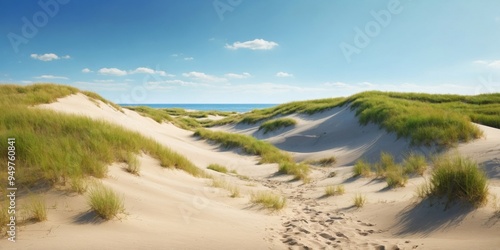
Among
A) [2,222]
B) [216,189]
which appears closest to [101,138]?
→ [216,189]

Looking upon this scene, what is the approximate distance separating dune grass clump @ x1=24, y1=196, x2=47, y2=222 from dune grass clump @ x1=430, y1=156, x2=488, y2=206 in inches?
221

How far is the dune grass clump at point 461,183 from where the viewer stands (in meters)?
4.66

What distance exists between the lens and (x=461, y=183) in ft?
15.9

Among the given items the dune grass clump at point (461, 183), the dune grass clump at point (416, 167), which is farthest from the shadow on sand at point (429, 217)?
the dune grass clump at point (416, 167)

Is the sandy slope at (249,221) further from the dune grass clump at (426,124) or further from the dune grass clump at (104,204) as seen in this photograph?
the dune grass clump at (426,124)

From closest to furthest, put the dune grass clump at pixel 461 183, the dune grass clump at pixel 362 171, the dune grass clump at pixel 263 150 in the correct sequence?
the dune grass clump at pixel 461 183 → the dune grass clump at pixel 362 171 → the dune grass clump at pixel 263 150

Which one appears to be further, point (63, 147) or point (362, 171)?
point (362, 171)

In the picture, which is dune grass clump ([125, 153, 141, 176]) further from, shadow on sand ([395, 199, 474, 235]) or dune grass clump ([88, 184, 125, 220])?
shadow on sand ([395, 199, 474, 235])

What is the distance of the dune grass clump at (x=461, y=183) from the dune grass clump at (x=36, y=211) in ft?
18.5

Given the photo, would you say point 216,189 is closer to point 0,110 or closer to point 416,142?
point 0,110

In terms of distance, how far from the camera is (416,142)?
11.9 m

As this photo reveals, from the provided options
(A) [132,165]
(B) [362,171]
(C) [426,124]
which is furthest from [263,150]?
(A) [132,165]

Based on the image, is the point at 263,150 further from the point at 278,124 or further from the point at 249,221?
the point at 249,221

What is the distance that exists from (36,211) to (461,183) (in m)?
5.84
